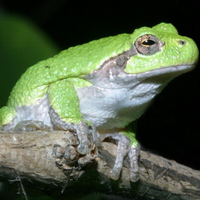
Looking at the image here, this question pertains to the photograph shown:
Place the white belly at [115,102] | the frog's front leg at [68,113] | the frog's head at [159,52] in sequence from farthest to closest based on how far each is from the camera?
the white belly at [115,102]
the frog's head at [159,52]
the frog's front leg at [68,113]

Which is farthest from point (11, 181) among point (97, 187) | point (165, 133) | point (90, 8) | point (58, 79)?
point (90, 8)

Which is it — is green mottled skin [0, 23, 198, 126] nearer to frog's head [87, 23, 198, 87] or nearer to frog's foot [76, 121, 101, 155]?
frog's head [87, 23, 198, 87]

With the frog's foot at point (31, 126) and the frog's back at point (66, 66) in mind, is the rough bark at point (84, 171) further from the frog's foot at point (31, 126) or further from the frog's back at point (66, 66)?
the frog's back at point (66, 66)

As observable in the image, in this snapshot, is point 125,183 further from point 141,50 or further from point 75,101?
point 141,50

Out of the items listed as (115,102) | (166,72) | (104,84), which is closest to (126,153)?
(115,102)

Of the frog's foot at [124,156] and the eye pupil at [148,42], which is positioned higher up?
the eye pupil at [148,42]

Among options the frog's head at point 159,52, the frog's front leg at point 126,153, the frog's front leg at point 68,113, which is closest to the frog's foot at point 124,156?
the frog's front leg at point 126,153

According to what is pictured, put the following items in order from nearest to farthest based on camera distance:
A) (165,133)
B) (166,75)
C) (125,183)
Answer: (166,75), (125,183), (165,133)
